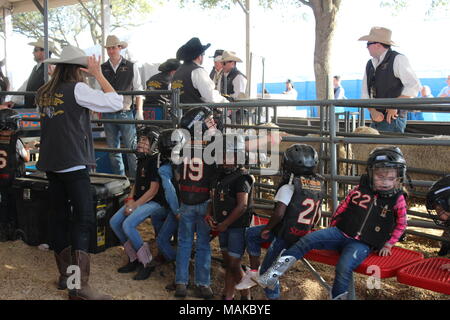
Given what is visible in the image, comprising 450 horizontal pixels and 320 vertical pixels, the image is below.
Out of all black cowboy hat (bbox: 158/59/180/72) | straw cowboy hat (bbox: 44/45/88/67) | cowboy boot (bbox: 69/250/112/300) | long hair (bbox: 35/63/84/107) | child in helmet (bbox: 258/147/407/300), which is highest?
black cowboy hat (bbox: 158/59/180/72)

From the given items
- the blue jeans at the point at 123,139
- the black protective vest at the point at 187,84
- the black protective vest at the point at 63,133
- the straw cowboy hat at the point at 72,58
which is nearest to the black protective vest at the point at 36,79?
the blue jeans at the point at 123,139

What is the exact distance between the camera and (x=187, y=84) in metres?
5.96

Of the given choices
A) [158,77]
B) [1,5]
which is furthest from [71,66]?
[1,5]

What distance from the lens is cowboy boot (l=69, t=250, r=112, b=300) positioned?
12.4 ft

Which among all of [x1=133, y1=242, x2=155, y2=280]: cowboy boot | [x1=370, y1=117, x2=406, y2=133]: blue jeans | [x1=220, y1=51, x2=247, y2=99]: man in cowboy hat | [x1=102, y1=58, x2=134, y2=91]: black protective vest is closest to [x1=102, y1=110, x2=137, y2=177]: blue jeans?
[x1=102, y1=58, x2=134, y2=91]: black protective vest

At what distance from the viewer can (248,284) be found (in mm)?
3703

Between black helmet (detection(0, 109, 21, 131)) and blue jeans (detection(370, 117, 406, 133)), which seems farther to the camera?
blue jeans (detection(370, 117, 406, 133))

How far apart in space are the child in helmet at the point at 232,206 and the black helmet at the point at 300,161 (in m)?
0.33

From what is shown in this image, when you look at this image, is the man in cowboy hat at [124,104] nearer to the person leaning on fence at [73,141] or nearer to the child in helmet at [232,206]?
the person leaning on fence at [73,141]

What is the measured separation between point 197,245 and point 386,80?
2.92m

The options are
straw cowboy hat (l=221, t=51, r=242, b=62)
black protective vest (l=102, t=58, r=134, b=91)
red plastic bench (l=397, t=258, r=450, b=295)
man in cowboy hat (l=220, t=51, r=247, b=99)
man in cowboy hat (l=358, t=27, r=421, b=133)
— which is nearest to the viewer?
red plastic bench (l=397, t=258, r=450, b=295)

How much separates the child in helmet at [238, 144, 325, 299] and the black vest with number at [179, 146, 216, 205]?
0.60 meters

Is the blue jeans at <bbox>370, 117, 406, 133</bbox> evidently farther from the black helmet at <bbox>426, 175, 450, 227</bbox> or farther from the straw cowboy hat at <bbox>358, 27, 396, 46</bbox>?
the black helmet at <bbox>426, 175, 450, 227</bbox>
